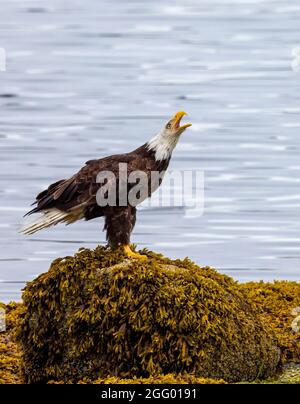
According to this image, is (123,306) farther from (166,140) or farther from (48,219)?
(166,140)

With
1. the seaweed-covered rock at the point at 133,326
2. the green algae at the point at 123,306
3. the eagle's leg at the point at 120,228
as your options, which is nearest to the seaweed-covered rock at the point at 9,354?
the green algae at the point at 123,306

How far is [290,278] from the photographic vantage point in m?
20.3

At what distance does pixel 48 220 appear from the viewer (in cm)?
1388

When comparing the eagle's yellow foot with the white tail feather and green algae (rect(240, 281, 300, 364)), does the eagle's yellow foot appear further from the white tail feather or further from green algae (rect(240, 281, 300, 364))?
green algae (rect(240, 281, 300, 364))

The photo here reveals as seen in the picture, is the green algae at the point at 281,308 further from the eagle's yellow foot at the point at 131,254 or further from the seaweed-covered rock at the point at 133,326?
the eagle's yellow foot at the point at 131,254

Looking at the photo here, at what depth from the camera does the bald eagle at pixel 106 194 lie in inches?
540

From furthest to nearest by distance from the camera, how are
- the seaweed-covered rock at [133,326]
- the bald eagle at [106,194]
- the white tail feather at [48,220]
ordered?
the white tail feather at [48,220], the bald eagle at [106,194], the seaweed-covered rock at [133,326]

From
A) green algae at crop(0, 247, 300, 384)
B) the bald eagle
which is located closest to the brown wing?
the bald eagle

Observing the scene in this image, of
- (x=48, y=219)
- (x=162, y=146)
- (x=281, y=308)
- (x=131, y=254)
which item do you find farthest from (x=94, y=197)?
(x=281, y=308)

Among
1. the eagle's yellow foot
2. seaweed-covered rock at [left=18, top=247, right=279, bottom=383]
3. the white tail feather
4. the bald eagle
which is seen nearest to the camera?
seaweed-covered rock at [left=18, top=247, right=279, bottom=383]

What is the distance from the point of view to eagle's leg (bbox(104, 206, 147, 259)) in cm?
1369

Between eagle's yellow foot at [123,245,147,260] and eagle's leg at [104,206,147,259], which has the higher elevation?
eagle's leg at [104,206,147,259]

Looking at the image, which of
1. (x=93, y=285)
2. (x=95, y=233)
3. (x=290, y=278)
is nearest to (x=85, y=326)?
(x=93, y=285)
